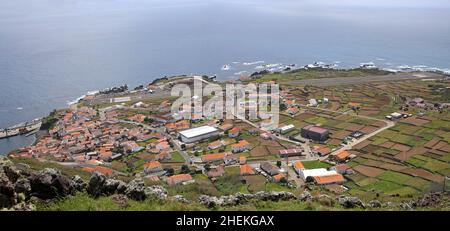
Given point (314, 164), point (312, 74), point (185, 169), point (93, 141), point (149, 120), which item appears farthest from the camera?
point (312, 74)

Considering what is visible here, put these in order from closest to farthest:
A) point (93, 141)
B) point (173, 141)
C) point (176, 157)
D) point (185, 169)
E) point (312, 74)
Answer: point (185, 169), point (176, 157), point (173, 141), point (93, 141), point (312, 74)

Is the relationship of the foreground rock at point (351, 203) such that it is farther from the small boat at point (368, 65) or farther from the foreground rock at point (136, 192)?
the small boat at point (368, 65)

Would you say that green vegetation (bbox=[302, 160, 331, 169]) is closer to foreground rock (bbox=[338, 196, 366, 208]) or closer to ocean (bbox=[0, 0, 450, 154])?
foreground rock (bbox=[338, 196, 366, 208])

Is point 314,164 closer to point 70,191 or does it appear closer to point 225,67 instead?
point 70,191

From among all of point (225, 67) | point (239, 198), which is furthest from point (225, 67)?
point (239, 198)

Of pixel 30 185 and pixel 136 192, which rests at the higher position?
pixel 30 185

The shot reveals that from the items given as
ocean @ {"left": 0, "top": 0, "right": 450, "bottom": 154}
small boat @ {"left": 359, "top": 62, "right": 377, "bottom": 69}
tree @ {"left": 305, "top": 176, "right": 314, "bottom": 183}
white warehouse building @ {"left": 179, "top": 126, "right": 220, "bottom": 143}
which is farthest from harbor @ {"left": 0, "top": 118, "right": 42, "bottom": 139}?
small boat @ {"left": 359, "top": 62, "right": 377, "bottom": 69}
